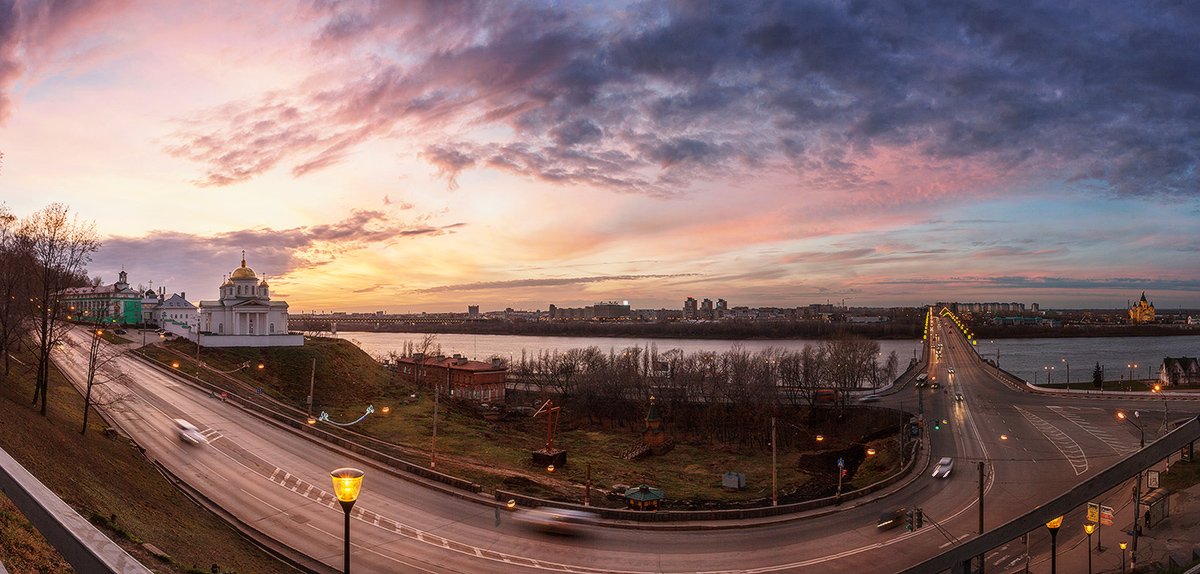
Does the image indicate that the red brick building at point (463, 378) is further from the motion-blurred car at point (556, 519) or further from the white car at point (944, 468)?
the white car at point (944, 468)

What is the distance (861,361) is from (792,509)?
57.2 meters

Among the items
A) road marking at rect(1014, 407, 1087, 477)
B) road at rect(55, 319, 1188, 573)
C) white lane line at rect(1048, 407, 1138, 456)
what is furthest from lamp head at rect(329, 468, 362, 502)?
white lane line at rect(1048, 407, 1138, 456)

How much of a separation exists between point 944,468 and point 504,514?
27963mm

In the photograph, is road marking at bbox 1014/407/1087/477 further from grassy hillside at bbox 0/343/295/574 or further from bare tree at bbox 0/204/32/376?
bare tree at bbox 0/204/32/376

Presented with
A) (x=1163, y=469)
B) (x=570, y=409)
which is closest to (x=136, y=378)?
(x=570, y=409)

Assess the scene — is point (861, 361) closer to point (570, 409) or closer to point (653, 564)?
point (570, 409)

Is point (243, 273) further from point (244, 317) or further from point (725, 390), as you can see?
point (725, 390)

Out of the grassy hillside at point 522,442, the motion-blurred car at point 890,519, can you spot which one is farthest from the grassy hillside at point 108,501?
the motion-blurred car at point 890,519

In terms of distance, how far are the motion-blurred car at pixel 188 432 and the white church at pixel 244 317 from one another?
28.8 metres

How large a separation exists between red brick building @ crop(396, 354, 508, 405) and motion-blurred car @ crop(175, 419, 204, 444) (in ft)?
123

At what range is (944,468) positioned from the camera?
1393 inches

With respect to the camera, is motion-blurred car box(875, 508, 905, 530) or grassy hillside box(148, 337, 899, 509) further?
grassy hillside box(148, 337, 899, 509)

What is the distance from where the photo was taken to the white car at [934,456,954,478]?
115ft

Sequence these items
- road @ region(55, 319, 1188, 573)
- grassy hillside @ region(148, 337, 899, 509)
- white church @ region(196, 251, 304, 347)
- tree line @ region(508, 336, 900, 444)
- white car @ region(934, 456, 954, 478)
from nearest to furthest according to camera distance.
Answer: road @ region(55, 319, 1188, 573)
white car @ region(934, 456, 954, 478)
grassy hillside @ region(148, 337, 899, 509)
white church @ region(196, 251, 304, 347)
tree line @ region(508, 336, 900, 444)
